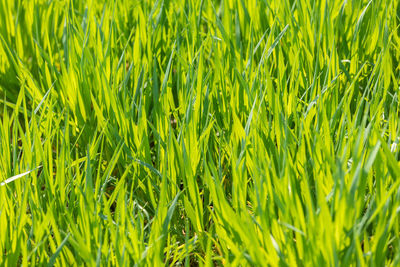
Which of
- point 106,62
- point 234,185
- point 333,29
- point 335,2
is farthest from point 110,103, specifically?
point 335,2

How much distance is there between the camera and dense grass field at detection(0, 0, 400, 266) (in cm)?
106

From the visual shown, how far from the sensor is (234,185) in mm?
1176

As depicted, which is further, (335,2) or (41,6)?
(41,6)

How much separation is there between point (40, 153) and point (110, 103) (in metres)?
0.25

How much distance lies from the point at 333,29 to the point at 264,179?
637 mm

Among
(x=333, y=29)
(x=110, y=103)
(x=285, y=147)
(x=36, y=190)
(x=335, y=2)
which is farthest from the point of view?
(x=335, y=2)

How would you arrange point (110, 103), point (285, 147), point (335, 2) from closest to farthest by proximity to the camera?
1. point (285, 147)
2. point (110, 103)
3. point (335, 2)

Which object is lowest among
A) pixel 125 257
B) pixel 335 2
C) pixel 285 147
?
pixel 125 257

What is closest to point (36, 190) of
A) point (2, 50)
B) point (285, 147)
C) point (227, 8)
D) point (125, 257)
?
point (125, 257)

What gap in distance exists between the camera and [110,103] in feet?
4.83

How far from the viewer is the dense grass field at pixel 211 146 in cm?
106

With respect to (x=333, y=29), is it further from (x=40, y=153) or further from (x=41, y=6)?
(x=41, y=6)

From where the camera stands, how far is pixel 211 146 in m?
1.46

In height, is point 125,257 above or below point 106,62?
below
